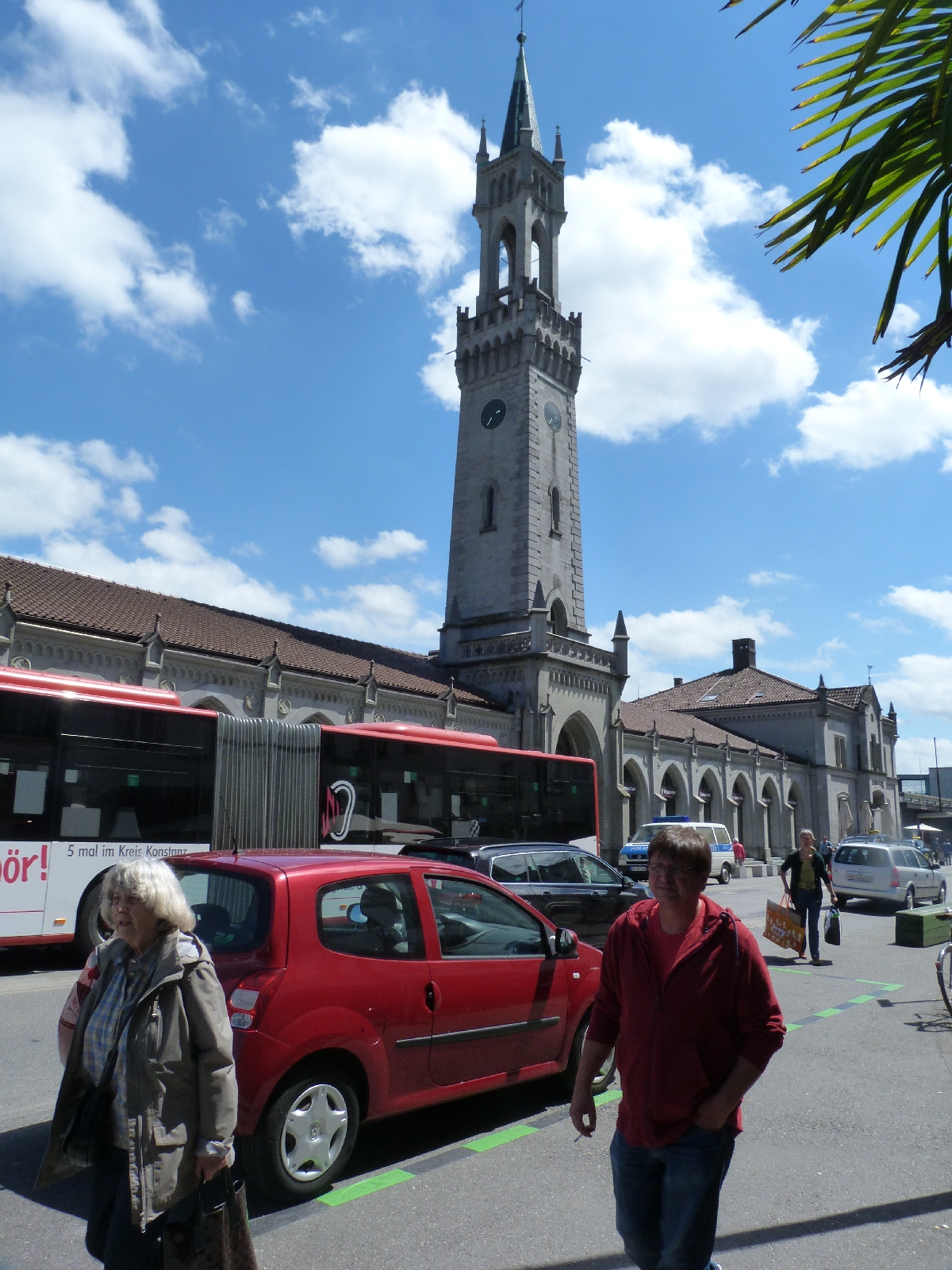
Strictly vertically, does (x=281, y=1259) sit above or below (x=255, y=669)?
below

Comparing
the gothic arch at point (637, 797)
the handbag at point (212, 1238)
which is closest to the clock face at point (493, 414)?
the gothic arch at point (637, 797)

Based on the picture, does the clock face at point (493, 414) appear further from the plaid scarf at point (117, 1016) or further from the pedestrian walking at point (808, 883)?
the plaid scarf at point (117, 1016)

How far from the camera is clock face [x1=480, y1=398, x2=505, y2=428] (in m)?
39.3

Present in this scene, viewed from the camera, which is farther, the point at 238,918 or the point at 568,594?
the point at 568,594

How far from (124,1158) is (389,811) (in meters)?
13.2

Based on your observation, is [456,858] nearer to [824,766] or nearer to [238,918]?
[238,918]

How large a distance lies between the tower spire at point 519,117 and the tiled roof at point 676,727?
2558 cm

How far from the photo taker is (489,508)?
3869cm

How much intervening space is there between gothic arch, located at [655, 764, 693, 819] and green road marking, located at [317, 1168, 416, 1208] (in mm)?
40946

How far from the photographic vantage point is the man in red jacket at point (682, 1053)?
9.79ft

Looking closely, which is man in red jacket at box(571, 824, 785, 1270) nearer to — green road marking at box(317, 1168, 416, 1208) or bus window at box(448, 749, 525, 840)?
green road marking at box(317, 1168, 416, 1208)

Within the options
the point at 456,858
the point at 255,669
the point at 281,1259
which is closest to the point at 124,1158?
the point at 281,1259

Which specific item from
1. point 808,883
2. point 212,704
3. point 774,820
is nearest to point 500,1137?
point 808,883

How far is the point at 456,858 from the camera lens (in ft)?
33.7
